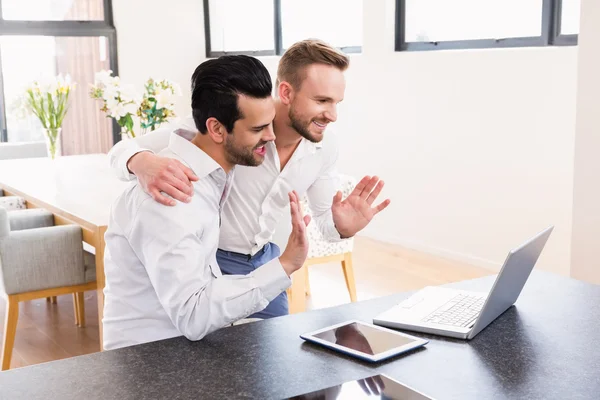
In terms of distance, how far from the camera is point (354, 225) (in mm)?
2189

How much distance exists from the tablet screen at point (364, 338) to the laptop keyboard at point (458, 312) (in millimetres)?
130

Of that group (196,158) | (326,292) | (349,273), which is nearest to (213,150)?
(196,158)

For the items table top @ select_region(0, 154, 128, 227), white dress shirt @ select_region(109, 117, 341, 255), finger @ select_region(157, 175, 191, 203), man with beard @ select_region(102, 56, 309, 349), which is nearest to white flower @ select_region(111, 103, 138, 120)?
table top @ select_region(0, 154, 128, 227)

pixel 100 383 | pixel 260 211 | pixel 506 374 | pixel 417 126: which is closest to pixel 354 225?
pixel 260 211

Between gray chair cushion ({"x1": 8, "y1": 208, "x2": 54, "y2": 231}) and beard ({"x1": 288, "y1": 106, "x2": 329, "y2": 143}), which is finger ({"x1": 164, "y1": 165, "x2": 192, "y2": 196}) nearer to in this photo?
beard ({"x1": 288, "y1": 106, "x2": 329, "y2": 143})

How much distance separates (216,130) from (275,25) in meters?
5.83

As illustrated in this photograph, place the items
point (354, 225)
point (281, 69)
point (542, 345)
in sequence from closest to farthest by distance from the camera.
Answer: point (542, 345)
point (354, 225)
point (281, 69)

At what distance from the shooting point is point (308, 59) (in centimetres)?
237

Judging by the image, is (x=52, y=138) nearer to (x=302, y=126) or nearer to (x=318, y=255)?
(x=318, y=255)

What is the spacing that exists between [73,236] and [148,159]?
1.55 m

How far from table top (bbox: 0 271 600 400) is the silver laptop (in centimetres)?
3

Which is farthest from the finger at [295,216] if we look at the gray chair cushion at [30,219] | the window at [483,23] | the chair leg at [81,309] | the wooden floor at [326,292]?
the window at [483,23]

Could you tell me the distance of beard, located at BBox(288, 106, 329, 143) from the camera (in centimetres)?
236

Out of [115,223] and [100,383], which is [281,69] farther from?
[100,383]
